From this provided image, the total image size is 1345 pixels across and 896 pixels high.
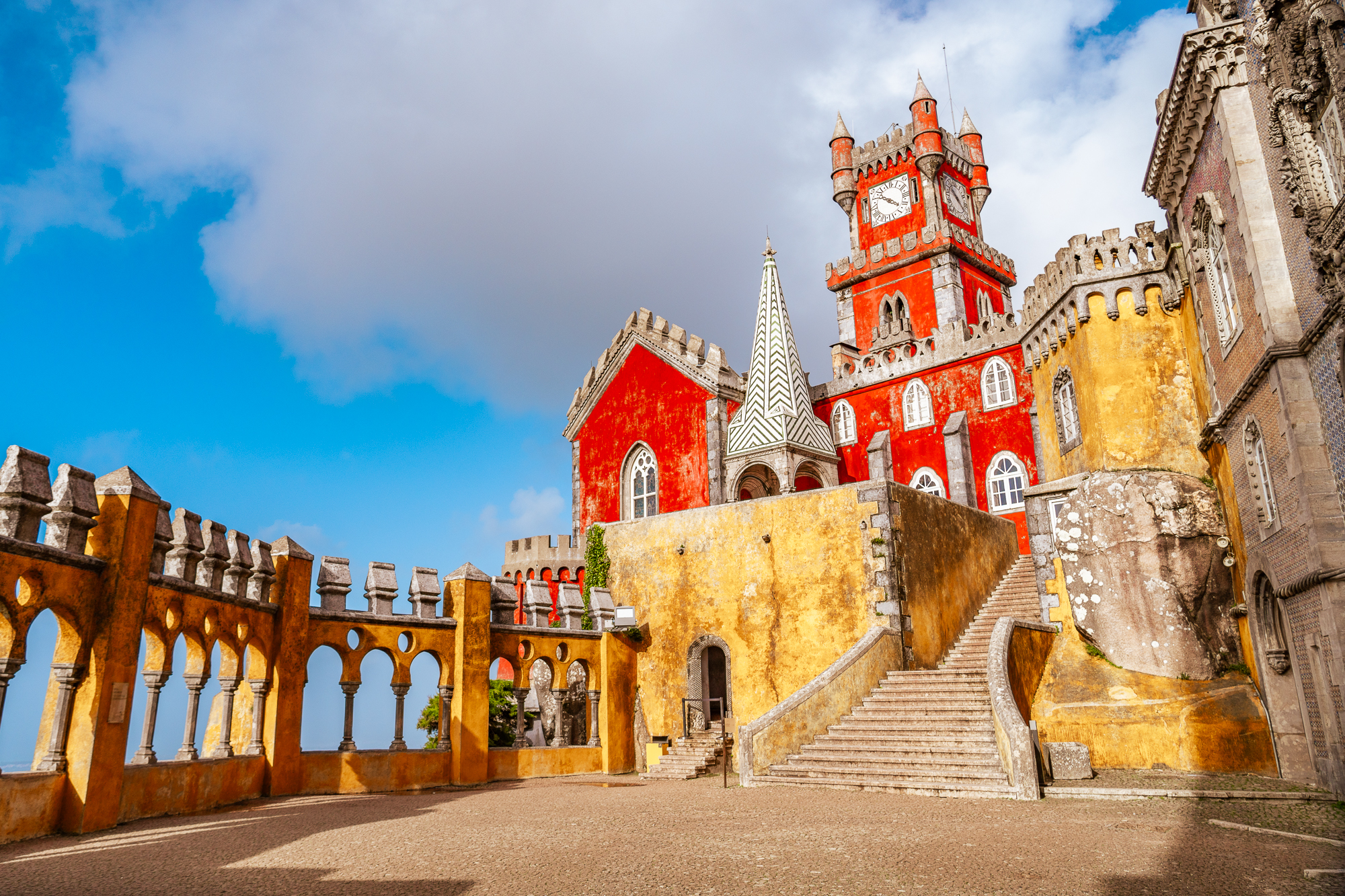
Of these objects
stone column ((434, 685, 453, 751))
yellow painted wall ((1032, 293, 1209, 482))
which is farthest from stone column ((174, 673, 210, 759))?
yellow painted wall ((1032, 293, 1209, 482))

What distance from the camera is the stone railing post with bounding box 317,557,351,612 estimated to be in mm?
13609

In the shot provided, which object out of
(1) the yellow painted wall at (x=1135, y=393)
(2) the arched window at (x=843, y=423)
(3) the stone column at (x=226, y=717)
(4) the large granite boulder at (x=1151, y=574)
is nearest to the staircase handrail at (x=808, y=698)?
(4) the large granite boulder at (x=1151, y=574)

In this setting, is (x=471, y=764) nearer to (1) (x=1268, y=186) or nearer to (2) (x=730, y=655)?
(2) (x=730, y=655)

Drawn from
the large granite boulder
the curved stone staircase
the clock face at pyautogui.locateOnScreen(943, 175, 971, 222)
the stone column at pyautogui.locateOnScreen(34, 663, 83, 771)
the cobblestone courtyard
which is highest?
the clock face at pyautogui.locateOnScreen(943, 175, 971, 222)

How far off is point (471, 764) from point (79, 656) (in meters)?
6.63

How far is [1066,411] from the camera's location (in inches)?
687

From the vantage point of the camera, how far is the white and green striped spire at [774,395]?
2378cm

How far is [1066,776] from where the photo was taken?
37.4ft

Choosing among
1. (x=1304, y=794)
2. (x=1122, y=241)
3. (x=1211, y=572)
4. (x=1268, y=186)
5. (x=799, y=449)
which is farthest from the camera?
(x=799, y=449)

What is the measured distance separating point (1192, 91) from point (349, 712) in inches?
610

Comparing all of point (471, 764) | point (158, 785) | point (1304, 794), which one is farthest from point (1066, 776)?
point (158, 785)

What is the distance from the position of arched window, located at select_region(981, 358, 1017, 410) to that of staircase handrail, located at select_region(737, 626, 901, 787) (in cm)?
1186

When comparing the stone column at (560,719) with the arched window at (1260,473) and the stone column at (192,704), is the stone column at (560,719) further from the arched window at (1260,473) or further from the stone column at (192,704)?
the arched window at (1260,473)

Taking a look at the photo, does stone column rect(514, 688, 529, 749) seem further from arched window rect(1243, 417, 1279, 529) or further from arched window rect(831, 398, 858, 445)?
arched window rect(831, 398, 858, 445)
